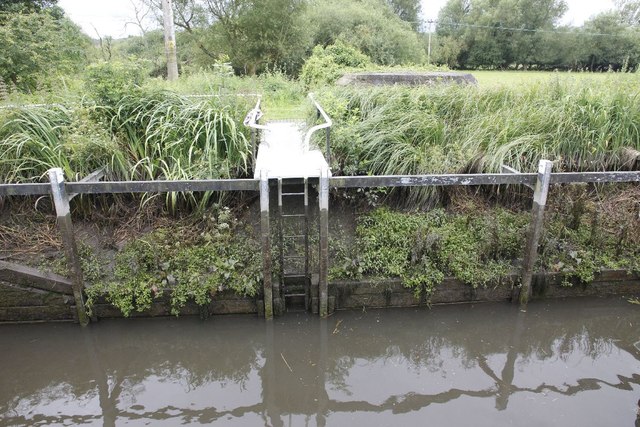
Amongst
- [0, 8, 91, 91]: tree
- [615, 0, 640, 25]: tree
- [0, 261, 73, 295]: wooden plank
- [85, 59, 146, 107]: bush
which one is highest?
[615, 0, 640, 25]: tree

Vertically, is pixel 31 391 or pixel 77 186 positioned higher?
pixel 77 186

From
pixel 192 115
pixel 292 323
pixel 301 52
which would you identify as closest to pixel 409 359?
pixel 292 323

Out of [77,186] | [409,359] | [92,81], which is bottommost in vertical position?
[409,359]

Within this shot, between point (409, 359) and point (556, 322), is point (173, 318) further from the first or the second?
point (556, 322)

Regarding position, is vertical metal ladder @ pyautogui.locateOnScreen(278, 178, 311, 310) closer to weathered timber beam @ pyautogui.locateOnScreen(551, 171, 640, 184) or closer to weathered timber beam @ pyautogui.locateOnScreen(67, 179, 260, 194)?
weathered timber beam @ pyautogui.locateOnScreen(67, 179, 260, 194)

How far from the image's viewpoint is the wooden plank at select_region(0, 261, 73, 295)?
4.76m

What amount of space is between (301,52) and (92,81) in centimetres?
1509

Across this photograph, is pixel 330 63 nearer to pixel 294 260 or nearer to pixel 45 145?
pixel 45 145

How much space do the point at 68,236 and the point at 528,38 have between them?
49506mm

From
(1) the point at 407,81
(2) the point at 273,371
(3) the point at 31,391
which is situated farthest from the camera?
(1) the point at 407,81

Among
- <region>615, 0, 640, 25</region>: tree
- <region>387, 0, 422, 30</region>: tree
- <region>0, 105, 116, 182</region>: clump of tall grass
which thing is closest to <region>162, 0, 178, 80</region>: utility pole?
<region>0, 105, 116, 182</region>: clump of tall grass

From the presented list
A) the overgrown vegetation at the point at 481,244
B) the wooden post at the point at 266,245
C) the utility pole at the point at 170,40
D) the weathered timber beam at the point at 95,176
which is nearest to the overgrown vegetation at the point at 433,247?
the overgrown vegetation at the point at 481,244

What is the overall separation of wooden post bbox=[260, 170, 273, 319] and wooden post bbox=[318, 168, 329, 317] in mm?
566

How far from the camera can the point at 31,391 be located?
390cm
